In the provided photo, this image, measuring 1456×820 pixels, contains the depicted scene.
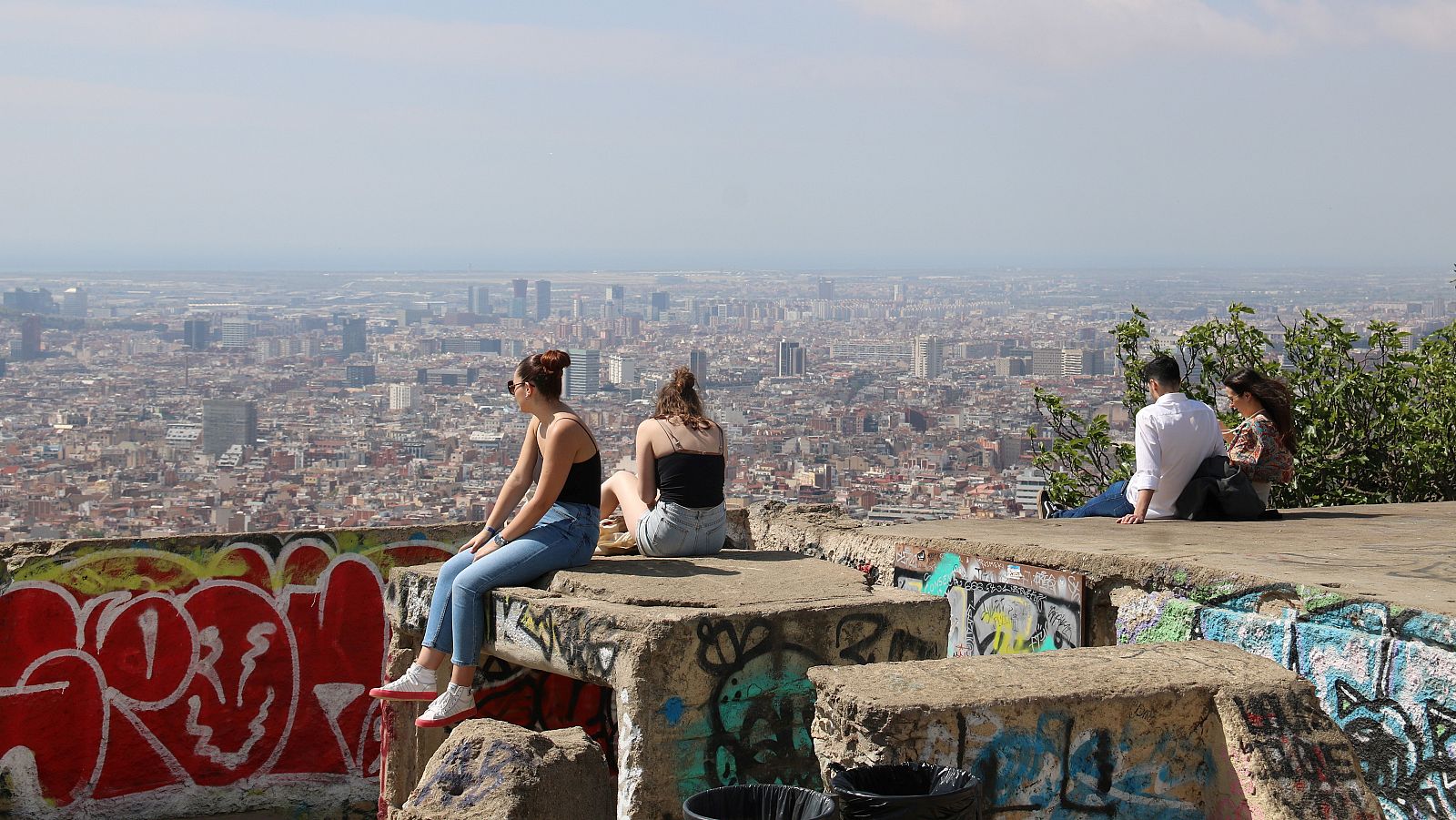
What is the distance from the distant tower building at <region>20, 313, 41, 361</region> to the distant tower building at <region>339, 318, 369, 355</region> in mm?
11535

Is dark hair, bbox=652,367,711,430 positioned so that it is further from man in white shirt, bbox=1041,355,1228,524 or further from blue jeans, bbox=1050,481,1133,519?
blue jeans, bbox=1050,481,1133,519

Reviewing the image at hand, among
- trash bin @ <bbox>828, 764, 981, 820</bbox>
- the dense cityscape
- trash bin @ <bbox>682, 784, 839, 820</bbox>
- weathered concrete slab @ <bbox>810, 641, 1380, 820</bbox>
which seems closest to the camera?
trash bin @ <bbox>828, 764, 981, 820</bbox>

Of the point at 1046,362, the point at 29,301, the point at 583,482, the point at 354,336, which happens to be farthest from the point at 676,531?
the point at 29,301

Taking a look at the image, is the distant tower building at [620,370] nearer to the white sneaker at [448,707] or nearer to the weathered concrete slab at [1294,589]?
the weathered concrete slab at [1294,589]

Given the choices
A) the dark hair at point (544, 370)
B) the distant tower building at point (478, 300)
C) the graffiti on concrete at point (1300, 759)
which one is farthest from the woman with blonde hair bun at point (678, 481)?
the distant tower building at point (478, 300)

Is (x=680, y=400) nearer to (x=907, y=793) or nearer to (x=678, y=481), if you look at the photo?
(x=678, y=481)

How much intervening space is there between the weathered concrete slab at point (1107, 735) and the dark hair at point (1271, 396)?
4.63 metres

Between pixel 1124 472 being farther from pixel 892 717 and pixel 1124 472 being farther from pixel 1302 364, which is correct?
pixel 892 717

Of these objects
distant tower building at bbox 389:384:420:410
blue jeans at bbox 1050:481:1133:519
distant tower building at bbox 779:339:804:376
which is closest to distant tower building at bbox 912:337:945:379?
distant tower building at bbox 779:339:804:376

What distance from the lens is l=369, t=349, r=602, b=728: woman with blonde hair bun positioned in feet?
19.7

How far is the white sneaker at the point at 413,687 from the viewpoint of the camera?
6145mm

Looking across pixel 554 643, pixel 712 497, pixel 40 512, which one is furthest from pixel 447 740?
pixel 40 512

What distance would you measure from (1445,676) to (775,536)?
4.64m

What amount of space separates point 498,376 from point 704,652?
39773mm
